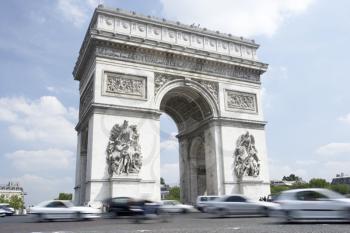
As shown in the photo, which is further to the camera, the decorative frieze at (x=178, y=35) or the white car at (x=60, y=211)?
the decorative frieze at (x=178, y=35)

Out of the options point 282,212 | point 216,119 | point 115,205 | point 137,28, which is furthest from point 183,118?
point 282,212

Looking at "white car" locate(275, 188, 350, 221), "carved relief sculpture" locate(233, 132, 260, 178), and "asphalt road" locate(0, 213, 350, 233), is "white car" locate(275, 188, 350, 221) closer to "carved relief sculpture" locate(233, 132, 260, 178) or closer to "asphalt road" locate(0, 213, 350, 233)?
"asphalt road" locate(0, 213, 350, 233)

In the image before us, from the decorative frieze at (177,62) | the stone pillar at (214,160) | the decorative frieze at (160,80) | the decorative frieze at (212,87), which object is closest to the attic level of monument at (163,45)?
the decorative frieze at (177,62)

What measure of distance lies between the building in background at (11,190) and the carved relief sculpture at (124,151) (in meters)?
122

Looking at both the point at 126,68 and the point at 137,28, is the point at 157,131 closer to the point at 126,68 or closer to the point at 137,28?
the point at 126,68

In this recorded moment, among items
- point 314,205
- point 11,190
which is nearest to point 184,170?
point 314,205

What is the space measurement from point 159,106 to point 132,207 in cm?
1206

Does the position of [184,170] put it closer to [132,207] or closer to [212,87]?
[212,87]

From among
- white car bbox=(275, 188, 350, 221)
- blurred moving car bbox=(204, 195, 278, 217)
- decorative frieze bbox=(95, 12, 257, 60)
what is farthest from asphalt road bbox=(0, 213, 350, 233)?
decorative frieze bbox=(95, 12, 257, 60)

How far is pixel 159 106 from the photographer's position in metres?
25.8

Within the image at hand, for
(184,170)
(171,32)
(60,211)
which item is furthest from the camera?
(184,170)

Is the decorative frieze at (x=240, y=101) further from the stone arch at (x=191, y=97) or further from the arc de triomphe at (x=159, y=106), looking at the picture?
the stone arch at (x=191, y=97)

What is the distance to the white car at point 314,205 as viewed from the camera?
1082cm

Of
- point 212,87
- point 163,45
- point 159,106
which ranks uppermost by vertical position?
point 163,45
